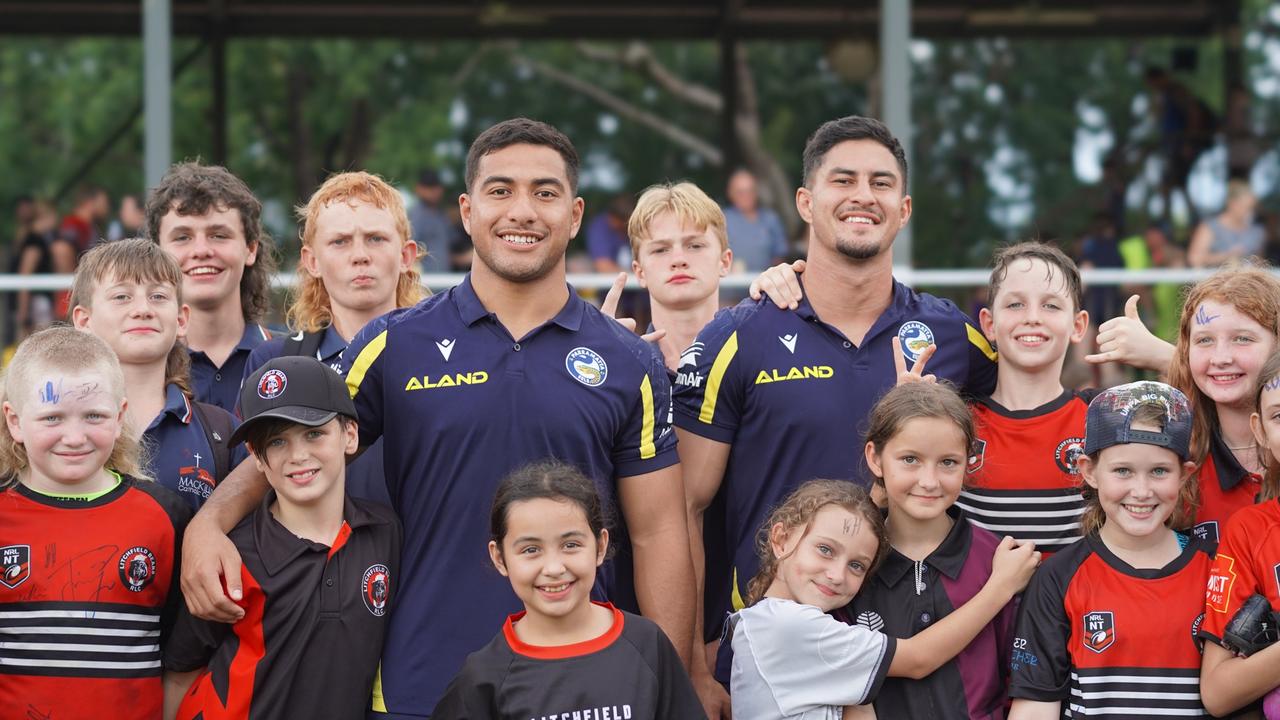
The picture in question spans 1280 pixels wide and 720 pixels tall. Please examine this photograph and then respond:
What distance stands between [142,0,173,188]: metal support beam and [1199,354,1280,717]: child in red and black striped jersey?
24.2 feet

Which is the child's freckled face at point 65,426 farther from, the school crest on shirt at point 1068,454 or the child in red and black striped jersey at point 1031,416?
the school crest on shirt at point 1068,454

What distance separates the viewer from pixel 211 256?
5.55m

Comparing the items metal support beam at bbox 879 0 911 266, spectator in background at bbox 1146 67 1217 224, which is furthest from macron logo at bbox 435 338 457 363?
spectator in background at bbox 1146 67 1217 224

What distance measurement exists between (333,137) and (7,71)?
6965mm

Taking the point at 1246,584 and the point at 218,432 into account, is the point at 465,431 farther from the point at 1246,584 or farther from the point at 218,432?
the point at 1246,584

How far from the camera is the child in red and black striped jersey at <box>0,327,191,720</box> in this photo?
416cm

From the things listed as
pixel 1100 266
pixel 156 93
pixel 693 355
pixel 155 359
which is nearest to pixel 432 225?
pixel 156 93

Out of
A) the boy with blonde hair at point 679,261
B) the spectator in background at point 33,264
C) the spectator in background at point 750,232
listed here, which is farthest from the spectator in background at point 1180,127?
the boy with blonde hair at point 679,261

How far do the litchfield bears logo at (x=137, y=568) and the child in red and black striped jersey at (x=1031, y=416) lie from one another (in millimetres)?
2360

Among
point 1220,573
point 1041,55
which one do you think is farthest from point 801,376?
point 1041,55

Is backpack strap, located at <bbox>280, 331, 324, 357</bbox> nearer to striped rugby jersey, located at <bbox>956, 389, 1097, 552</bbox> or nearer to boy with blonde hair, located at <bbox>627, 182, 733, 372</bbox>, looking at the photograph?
boy with blonde hair, located at <bbox>627, 182, 733, 372</bbox>

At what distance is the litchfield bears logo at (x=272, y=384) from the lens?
4.25m

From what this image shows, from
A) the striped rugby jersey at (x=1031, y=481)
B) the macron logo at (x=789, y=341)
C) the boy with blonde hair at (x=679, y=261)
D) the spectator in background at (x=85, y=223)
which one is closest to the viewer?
the striped rugby jersey at (x=1031, y=481)

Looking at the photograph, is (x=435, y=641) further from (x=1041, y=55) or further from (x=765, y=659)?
(x=1041, y=55)
